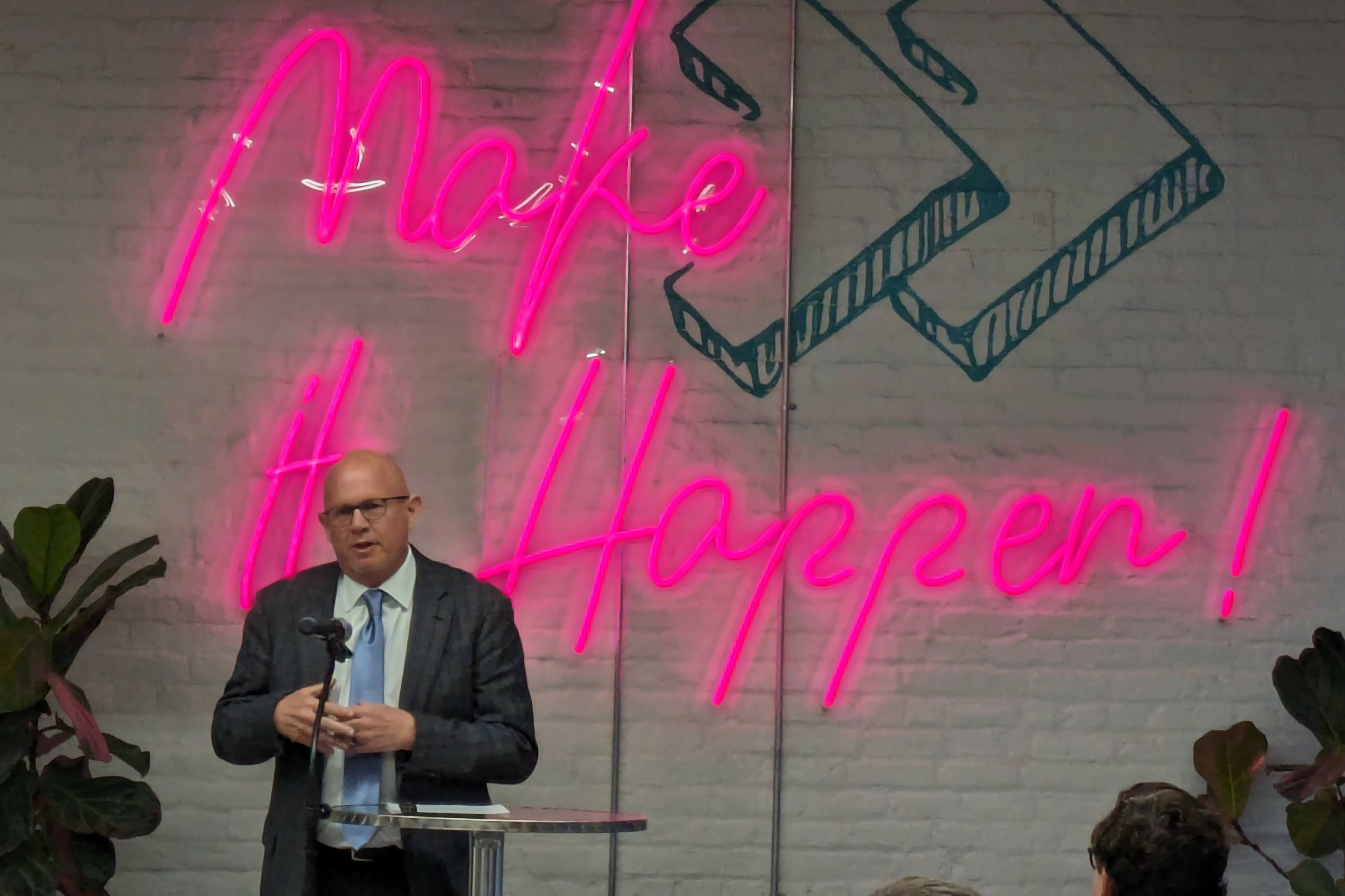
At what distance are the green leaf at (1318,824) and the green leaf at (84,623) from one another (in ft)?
8.93

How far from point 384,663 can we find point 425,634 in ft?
0.31

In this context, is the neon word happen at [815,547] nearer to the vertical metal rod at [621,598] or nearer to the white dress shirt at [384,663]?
the vertical metal rod at [621,598]

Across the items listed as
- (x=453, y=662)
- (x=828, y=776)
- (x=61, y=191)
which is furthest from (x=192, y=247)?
(x=828, y=776)

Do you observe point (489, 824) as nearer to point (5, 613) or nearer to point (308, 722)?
point (308, 722)

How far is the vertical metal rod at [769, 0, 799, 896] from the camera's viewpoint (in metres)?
4.11

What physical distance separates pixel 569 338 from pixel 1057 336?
49.7 inches

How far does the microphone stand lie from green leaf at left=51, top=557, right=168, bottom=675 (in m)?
1.18

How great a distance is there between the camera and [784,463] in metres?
4.15

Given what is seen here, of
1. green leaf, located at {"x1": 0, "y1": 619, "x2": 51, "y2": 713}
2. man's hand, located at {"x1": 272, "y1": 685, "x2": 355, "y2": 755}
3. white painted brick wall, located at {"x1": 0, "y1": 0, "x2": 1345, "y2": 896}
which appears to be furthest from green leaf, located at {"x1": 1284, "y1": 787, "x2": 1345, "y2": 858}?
green leaf, located at {"x1": 0, "y1": 619, "x2": 51, "y2": 713}

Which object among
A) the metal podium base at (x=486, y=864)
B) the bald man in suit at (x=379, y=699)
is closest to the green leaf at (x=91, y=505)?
the bald man in suit at (x=379, y=699)

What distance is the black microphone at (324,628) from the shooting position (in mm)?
2545

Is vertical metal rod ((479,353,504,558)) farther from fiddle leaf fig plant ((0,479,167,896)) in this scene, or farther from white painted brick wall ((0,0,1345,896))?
fiddle leaf fig plant ((0,479,167,896))

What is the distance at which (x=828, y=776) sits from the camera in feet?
13.5

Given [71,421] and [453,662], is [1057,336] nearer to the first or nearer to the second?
[453,662]
